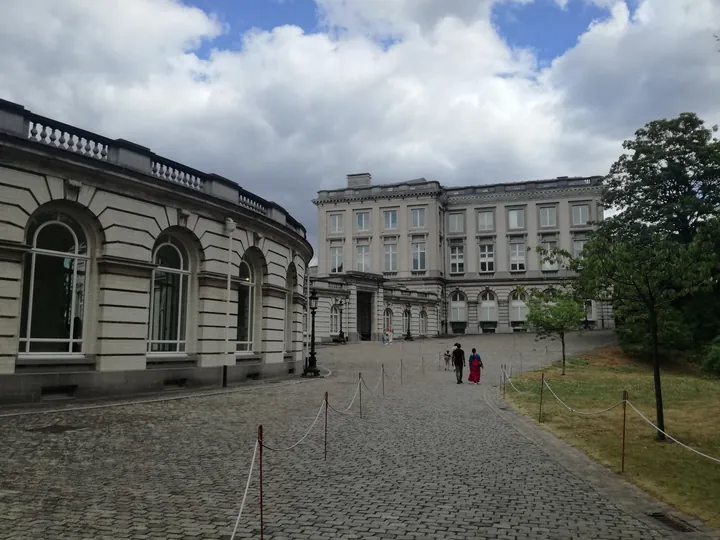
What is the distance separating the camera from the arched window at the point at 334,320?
50.0 m

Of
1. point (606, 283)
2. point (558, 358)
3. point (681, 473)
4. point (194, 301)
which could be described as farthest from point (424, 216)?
point (681, 473)

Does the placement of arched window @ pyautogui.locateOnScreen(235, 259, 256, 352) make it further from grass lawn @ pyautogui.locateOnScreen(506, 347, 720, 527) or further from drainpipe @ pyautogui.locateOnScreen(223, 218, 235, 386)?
grass lawn @ pyautogui.locateOnScreen(506, 347, 720, 527)

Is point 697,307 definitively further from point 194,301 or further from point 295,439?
point 295,439

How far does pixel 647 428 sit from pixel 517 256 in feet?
202

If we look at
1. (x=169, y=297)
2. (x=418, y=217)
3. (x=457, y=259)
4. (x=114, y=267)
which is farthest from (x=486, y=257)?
(x=114, y=267)

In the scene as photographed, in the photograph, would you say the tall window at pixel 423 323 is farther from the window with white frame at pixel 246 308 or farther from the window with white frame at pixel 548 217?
the window with white frame at pixel 246 308

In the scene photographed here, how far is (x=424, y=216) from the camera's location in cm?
7331

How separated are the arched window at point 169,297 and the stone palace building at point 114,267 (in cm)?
3

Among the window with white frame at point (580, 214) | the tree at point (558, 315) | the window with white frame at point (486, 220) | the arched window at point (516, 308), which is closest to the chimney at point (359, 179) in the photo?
the window with white frame at point (486, 220)

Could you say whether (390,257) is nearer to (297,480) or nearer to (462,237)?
(462,237)

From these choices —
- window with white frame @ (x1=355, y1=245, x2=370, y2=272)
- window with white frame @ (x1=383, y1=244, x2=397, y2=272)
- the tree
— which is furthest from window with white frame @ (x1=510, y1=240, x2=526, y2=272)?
the tree

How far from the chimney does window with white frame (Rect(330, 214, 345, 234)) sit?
4.69 meters

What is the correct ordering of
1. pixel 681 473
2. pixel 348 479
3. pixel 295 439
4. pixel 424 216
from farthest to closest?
pixel 424 216, pixel 295 439, pixel 681 473, pixel 348 479

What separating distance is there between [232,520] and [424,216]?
6818 cm
